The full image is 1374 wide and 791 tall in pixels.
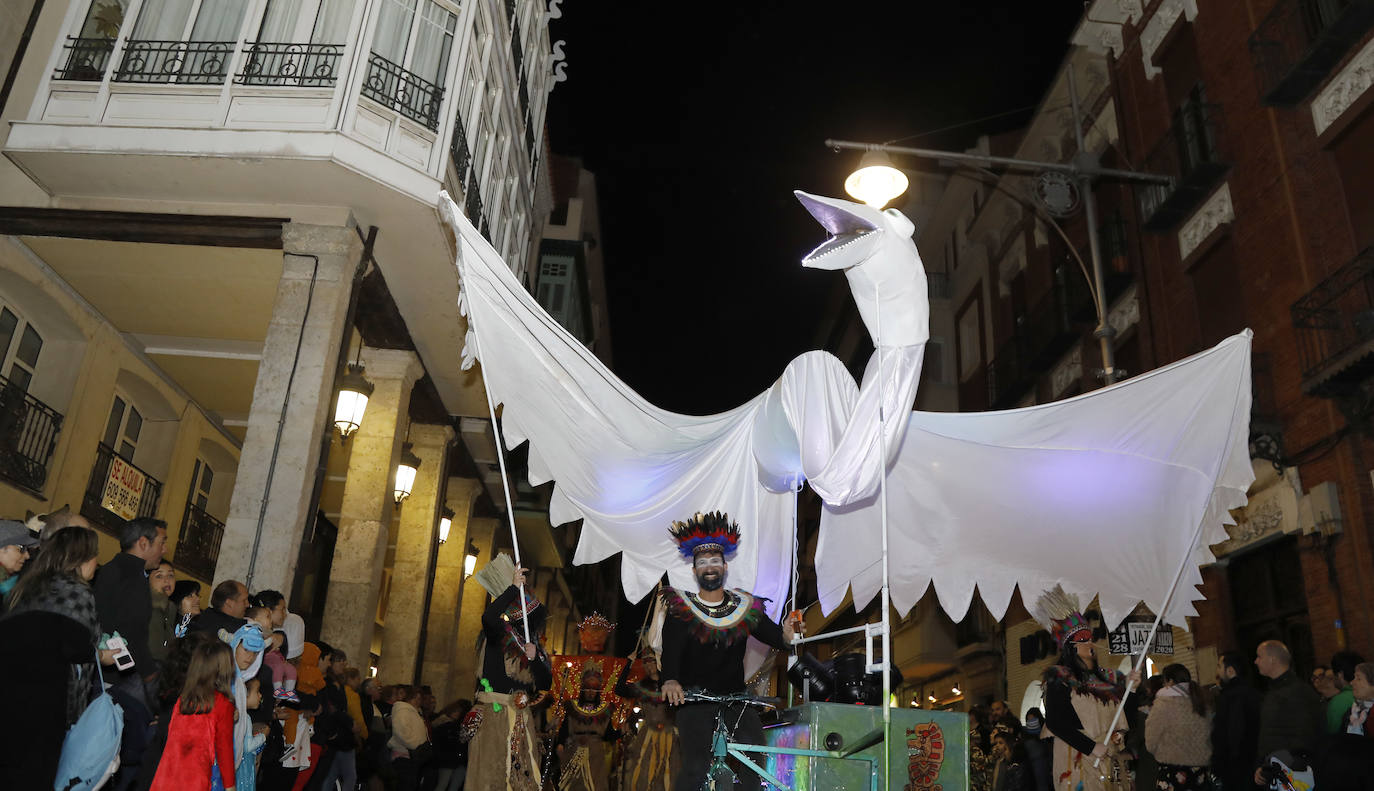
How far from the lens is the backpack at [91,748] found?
17.7ft

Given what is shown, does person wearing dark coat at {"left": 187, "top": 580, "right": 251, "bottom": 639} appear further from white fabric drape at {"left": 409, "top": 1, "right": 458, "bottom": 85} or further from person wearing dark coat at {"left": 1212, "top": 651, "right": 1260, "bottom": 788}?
white fabric drape at {"left": 409, "top": 1, "right": 458, "bottom": 85}

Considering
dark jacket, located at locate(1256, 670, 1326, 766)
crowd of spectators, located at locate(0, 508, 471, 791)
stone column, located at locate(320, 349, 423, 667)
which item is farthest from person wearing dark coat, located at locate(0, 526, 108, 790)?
stone column, located at locate(320, 349, 423, 667)

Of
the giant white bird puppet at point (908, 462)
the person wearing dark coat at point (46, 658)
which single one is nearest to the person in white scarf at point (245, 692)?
the person wearing dark coat at point (46, 658)

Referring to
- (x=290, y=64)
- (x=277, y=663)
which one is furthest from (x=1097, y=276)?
(x=277, y=663)

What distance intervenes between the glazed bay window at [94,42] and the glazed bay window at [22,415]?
13.7 feet

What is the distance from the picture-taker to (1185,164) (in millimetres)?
17266

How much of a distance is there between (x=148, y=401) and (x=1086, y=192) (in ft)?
54.4

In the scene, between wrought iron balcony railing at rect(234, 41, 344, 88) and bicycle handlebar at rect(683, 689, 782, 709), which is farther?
wrought iron balcony railing at rect(234, 41, 344, 88)

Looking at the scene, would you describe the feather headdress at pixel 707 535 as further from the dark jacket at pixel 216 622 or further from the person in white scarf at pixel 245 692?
the dark jacket at pixel 216 622

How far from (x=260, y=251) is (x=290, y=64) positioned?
2.92m

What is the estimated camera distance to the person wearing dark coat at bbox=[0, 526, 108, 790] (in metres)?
4.89

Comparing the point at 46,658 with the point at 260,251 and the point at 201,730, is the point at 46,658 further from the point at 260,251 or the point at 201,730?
the point at 260,251

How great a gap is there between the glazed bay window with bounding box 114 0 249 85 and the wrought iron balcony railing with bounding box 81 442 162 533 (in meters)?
7.08

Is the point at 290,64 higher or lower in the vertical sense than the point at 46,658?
higher
